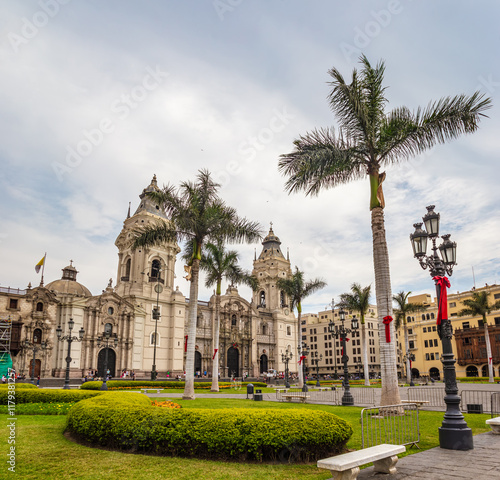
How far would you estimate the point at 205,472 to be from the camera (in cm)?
653

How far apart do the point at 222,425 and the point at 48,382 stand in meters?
37.0

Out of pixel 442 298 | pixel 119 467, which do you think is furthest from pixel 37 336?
pixel 442 298

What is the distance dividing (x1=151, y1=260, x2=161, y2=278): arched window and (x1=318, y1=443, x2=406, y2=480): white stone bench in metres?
51.8

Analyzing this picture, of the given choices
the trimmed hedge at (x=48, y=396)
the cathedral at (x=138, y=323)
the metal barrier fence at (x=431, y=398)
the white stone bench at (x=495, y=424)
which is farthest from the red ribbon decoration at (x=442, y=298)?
the cathedral at (x=138, y=323)

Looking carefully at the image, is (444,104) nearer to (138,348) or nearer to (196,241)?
(196,241)

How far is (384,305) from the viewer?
523 inches

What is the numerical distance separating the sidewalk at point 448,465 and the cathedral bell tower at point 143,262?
4788 cm

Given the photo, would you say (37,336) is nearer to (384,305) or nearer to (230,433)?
(384,305)

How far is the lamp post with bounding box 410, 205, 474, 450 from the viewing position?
8391 mm

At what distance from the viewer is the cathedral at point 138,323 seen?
4347 cm

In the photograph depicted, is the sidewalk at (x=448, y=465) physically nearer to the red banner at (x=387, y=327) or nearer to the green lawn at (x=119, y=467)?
the green lawn at (x=119, y=467)

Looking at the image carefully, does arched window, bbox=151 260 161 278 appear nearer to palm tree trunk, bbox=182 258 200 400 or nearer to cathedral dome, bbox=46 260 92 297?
cathedral dome, bbox=46 260 92 297

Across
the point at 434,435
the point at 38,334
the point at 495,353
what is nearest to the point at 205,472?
the point at 434,435

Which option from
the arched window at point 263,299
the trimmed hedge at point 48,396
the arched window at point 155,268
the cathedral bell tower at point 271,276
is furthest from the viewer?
the arched window at point 263,299
